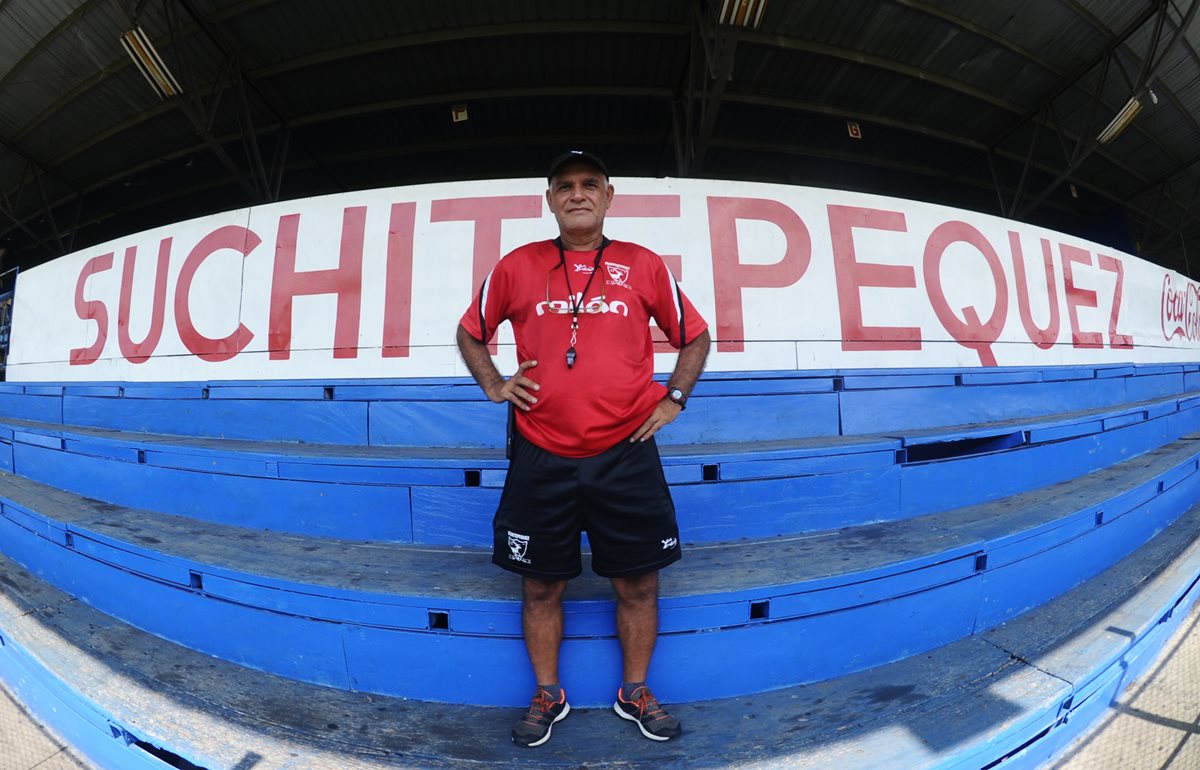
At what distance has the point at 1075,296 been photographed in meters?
3.85

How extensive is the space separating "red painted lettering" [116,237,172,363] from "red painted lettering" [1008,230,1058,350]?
253 inches

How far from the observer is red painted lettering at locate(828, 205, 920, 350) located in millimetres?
2967

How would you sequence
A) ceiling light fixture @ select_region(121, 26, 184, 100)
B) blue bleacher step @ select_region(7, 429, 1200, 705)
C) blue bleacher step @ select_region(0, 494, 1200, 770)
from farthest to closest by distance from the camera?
ceiling light fixture @ select_region(121, 26, 184, 100)
blue bleacher step @ select_region(7, 429, 1200, 705)
blue bleacher step @ select_region(0, 494, 1200, 770)

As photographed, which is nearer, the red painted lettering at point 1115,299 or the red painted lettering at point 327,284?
the red painted lettering at point 327,284

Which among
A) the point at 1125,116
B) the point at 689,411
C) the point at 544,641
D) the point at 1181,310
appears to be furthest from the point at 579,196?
the point at 1125,116

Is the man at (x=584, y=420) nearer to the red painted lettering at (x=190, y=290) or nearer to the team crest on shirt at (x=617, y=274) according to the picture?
the team crest on shirt at (x=617, y=274)

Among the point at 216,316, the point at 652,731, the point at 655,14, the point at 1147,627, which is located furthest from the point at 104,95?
the point at 1147,627

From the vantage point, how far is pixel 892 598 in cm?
165

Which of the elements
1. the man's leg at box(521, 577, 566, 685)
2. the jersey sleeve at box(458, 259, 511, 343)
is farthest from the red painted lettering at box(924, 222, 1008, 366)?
the man's leg at box(521, 577, 566, 685)

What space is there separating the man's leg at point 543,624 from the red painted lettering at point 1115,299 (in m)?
5.59

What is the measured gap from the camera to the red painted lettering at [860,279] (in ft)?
9.74

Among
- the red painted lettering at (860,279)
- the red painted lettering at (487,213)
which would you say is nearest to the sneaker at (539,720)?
the red painted lettering at (487,213)

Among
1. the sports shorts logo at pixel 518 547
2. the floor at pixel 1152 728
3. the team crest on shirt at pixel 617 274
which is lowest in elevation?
the floor at pixel 1152 728

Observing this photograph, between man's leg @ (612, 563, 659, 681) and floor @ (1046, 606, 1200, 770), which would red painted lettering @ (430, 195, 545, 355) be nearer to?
man's leg @ (612, 563, 659, 681)
